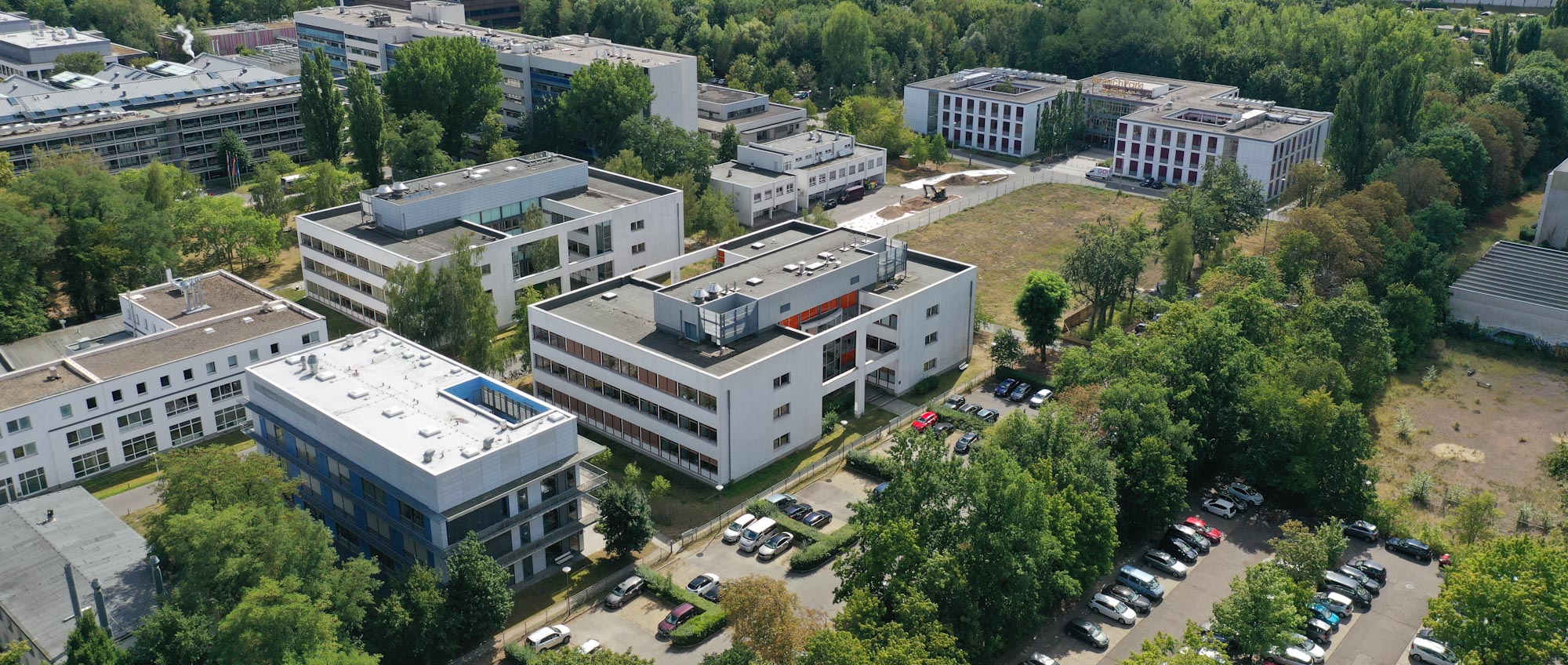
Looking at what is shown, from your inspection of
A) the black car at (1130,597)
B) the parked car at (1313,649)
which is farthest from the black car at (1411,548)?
the black car at (1130,597)

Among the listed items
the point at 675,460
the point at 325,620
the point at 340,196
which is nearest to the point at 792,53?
the point at 340,196

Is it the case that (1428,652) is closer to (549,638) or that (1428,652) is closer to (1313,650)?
(1313,650)

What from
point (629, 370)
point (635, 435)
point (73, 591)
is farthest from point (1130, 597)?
point (73, 591)

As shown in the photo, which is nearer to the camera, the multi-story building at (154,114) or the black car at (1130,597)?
the black car at (1130,597)

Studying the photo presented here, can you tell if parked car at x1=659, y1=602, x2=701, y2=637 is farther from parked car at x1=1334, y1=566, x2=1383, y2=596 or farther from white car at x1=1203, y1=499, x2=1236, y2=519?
parked car at x1=1334, y1=566, x2=1383, y2=596

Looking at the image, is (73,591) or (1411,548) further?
(1411,548)

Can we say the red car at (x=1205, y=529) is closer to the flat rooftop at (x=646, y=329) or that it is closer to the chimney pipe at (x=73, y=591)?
the flat rooftop at (x=646, y=329)
